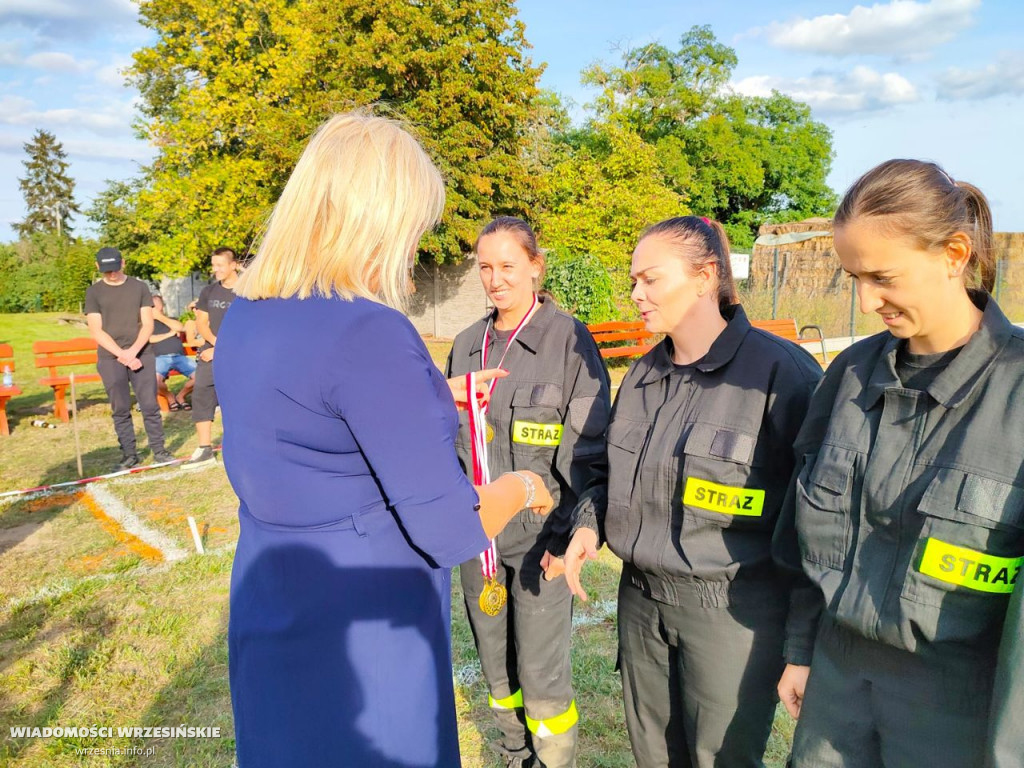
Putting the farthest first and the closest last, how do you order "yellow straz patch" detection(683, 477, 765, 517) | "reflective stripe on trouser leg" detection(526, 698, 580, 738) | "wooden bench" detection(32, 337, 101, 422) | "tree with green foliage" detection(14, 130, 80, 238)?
"tree with green foliage" detection(14, 130, 80, 238) → "wooden bench" detection(32, 337, 101, 422) → "reflective stripe on trouser leg" detection(526, 698, 580, 738) → "yellow straz patch" detection(683, 477, 765, 517)

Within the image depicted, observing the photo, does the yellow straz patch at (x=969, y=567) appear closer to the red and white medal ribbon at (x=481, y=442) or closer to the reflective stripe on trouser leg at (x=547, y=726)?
the red and white medal ribbon at (x=481, y=442)

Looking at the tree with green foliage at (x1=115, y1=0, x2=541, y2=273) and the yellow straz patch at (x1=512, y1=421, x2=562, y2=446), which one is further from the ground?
the tree with green foliage at (x1=115, y1=0, x2=541, y2=273)

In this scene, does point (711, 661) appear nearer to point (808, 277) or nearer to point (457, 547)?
point (457, 547)

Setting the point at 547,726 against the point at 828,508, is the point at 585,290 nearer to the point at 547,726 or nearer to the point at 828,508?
the point at 547,726

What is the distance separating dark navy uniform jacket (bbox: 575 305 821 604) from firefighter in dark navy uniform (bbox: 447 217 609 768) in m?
0.56

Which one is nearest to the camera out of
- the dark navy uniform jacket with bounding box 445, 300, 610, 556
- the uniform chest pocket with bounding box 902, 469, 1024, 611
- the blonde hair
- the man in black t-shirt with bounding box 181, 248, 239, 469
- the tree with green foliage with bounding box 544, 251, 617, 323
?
the uniform chest pocket with bounding box 902, 469, 1024, 611

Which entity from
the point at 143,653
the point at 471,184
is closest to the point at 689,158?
the point at 471,184

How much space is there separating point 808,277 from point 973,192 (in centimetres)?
Answer: 1816

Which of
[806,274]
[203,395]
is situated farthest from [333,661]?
[806,274]

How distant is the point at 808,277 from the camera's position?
1820 centimetres

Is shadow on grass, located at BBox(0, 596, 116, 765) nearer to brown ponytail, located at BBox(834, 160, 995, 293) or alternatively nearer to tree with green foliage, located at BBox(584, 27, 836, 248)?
brown ponytail, located at BBox(834, 160, 995, 293)

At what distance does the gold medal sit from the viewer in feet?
8.81

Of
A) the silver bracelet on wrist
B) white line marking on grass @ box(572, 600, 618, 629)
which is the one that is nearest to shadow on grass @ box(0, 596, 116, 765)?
white line marking on grass @ box(572, 600, 618, 629)

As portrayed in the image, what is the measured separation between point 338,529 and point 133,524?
5335 mm
